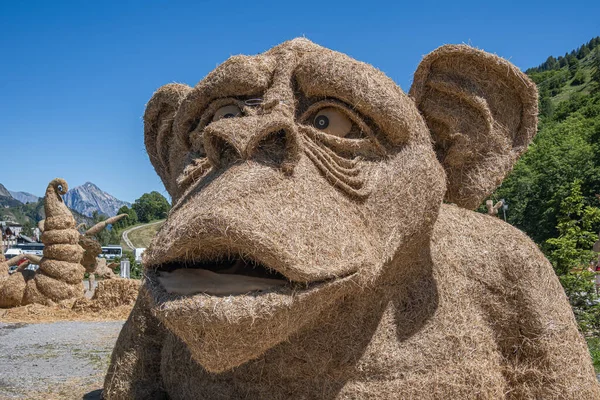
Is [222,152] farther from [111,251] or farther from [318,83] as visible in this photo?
[111,251]

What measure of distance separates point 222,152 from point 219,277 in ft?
1.78

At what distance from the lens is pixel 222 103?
2338 mm

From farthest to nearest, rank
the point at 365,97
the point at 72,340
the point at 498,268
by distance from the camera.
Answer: the point at 72,340
the point at 498,268
the point at 365,97

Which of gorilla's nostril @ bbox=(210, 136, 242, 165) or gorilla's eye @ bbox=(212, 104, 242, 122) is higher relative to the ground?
gorilla's eye @ bbox=(212, 104, 242, 122)

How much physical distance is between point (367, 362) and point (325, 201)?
2.33 ft

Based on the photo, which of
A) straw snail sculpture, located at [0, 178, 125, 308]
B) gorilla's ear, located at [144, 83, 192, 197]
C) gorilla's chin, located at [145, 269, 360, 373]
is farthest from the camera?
straw snail sculpture, located at [0, 178, 125, 308]

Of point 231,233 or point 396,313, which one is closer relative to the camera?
point 231,233

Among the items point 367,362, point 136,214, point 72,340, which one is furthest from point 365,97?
point 136,214

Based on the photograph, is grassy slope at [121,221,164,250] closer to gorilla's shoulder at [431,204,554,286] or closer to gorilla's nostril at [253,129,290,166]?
gorilla's shoulder at [431,204,554,286]

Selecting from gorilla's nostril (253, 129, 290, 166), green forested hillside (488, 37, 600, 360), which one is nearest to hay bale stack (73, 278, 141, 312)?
green forested hillside (488, 37, 600, 360)

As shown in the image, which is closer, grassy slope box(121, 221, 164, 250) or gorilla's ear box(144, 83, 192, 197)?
gorilla's ear box(144, 83, 192, 197)

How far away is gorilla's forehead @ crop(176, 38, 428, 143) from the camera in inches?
85.6

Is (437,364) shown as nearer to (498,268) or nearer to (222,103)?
(498,268)

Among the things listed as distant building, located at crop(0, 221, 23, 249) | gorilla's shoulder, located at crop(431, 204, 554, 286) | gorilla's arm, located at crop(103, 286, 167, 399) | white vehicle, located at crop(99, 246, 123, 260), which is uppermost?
distant building, located at crop(0, 221, 23, 249)
